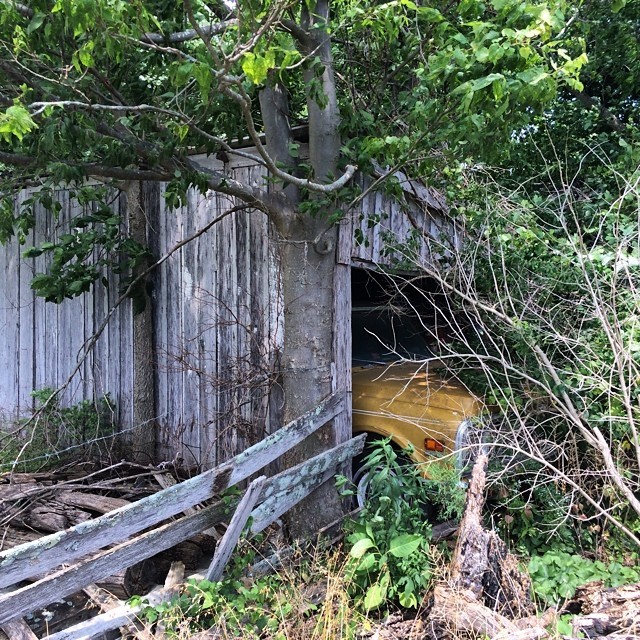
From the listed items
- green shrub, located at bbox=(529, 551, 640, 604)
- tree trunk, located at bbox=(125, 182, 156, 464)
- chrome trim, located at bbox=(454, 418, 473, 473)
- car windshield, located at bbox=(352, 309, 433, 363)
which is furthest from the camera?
car windshield, located at bbox=(352, 309, 433, 363)

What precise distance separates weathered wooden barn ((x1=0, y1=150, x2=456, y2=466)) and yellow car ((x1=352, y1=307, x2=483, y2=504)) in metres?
0.68

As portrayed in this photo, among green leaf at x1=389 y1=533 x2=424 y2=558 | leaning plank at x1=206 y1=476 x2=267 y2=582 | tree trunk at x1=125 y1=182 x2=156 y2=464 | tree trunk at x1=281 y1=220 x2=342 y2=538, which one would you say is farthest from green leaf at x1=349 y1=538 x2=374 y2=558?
tree trunk at x1=125 y1=182 x2=156 y2=464

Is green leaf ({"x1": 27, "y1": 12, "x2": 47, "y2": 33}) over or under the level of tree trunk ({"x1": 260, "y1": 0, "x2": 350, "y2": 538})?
over

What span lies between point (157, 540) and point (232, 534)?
0.45 m

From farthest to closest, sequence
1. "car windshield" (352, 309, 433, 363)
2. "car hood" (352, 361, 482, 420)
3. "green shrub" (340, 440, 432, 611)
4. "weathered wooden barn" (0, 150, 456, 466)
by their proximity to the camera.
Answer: "car windshield" (352, 309, 433, 363), "weathered wooden barn" (0, 150, 456, 466), "car hood" (352, 361, 482, 420), "green shrub" (340, 440, 432, 611)

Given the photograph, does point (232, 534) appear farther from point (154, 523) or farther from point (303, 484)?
point (303, 484)

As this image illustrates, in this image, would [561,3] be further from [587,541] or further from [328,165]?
[587,541]

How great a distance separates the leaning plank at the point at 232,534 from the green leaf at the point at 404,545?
889mm

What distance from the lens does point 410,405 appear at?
4.62 meters

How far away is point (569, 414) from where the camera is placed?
415cm

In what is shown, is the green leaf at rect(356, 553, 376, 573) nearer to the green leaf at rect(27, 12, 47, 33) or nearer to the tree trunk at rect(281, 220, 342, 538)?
the tree trunk at rect(281, 220, 342, 538)

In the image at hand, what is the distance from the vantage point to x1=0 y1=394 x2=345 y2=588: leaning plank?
255cm

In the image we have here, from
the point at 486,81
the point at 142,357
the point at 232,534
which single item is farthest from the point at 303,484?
the point at 486,81

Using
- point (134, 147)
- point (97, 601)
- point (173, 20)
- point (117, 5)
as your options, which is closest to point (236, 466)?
point (97, 601)
